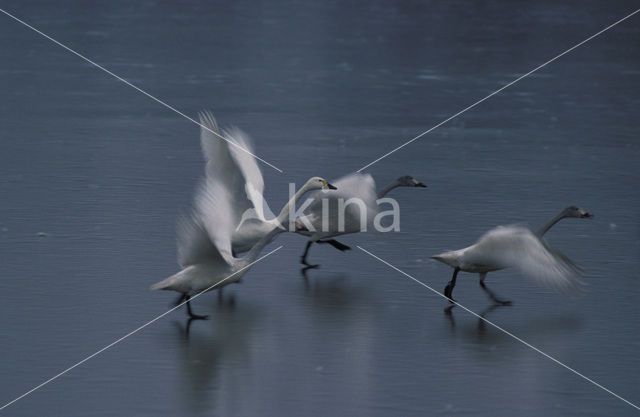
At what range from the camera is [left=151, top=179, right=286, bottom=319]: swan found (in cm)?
780

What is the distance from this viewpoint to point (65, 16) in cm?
2473

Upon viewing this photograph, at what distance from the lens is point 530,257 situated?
8.29m

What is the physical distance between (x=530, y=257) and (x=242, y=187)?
2.42 metres

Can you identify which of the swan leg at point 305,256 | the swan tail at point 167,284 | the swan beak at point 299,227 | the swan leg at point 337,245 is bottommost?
the swan tail at point 167,284

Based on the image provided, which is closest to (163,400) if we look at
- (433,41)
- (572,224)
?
(572,224)

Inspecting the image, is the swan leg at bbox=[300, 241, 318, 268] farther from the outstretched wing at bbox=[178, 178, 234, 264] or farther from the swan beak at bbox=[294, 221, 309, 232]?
the outstretched wing at bbox=[178, 178, 234, 264]

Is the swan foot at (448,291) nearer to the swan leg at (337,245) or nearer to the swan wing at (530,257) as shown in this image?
the swan wing at (530,257)

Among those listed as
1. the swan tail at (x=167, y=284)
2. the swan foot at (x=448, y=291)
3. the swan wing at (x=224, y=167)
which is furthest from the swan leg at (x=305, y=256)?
the swan tail at (x=167, y=284)

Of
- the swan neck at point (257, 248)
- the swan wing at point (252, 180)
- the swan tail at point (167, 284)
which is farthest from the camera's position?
the swan wing at point (252, 180)

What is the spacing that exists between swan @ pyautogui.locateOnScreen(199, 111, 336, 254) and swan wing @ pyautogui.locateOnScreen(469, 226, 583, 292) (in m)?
1.72

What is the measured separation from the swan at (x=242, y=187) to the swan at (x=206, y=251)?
75 centimetres

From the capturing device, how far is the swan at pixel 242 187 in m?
9.10

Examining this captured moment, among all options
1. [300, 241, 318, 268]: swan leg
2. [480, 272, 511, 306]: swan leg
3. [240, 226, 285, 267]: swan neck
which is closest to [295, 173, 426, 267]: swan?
[300, 241, 318, 268]: swan leg

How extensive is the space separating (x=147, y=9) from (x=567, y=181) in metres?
17.2
